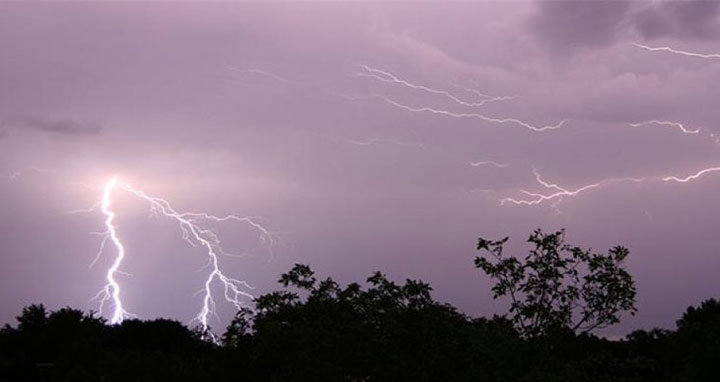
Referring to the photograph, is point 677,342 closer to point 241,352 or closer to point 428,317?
point 428,317

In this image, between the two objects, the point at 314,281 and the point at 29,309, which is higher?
the point at 29,309

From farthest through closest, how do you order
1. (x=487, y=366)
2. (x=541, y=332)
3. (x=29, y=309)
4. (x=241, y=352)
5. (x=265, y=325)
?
(x=29, y=309), (x=241, y=352), (x=265, y=325), (x=487, y=366), (x=541, y=332)

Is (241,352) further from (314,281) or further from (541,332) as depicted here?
(541,332)

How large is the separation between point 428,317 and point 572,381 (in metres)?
4.28

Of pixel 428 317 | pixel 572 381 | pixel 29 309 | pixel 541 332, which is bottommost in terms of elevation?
pixel 572 381

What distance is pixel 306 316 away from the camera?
58.3ft

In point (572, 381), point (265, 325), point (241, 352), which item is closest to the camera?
point (572, 381)

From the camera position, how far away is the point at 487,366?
1592 cm

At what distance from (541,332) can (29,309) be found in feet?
66.4

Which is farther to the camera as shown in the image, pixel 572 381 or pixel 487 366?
pixel 487 366

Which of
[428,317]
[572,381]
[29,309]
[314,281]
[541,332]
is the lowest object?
[572,381]

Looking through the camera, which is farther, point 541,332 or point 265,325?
point 265,325

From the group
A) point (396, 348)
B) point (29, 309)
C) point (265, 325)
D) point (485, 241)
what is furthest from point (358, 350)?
point (29, 309)

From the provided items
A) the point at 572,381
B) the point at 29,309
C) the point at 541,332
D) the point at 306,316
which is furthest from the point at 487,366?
the point at 29,309
